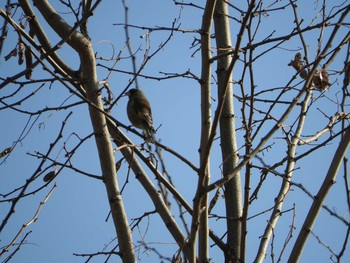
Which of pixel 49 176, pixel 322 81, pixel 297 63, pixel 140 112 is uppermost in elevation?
pixel 140 112

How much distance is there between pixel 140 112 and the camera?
14.8 feet

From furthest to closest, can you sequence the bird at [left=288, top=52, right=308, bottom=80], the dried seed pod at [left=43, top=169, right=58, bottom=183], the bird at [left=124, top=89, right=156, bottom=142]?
1. the bird at [left=124, top=89, right=156, bottom=142]
2. the bird at [left=288, top=52, right=308, bottom=80]
3. the dried seed pod at [left=43, top=169, right=58, bottom=183]

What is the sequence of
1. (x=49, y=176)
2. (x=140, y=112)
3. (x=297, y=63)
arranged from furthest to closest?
1. (x=140, y=112)
2. (x=297, y=63)
3. (x=49, y=176)

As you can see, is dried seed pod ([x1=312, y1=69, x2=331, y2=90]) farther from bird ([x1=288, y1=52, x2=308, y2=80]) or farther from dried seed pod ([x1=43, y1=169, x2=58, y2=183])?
dried seed pod ([x1=43, y1=169, x2=58, y2=183])

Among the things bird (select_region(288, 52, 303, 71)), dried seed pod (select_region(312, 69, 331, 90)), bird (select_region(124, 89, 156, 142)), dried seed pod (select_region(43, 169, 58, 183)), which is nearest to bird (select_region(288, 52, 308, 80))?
bird (select_region(288, 52, 303, 71))

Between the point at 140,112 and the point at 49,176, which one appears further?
the point at 140,112

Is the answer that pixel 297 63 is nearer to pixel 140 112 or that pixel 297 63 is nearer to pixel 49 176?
pixel 140 112

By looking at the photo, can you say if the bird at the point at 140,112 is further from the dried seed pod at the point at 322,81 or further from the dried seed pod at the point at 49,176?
the dried seed pod at the point at 322,81

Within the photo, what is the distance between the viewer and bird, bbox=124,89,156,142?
4.40 meters

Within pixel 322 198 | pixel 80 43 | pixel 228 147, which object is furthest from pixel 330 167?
pixel 80 43

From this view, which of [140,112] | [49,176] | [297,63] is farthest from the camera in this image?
[140,112]

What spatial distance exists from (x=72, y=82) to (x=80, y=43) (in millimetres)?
261

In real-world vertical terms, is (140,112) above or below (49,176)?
above

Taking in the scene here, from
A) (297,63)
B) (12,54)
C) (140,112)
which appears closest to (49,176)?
(12,54)
